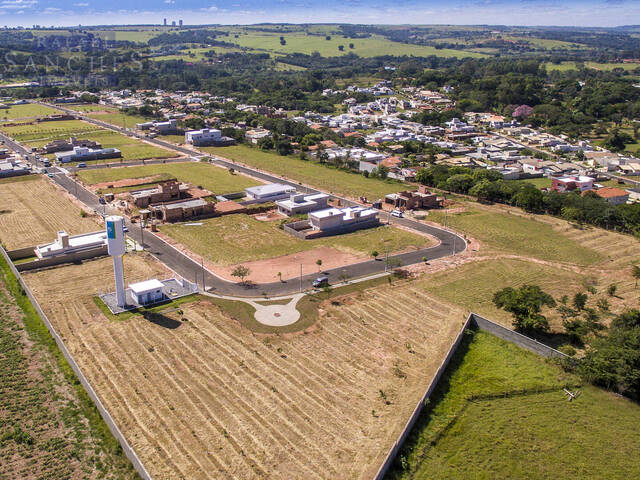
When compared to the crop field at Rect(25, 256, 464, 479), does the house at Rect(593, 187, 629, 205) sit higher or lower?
higher

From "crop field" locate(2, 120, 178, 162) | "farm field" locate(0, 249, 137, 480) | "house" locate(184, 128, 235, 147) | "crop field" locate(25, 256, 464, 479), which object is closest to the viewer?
"farm field" locate(0, 249, 137, 480)

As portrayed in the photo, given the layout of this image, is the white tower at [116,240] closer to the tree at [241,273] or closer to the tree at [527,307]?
the tree at [241,273]

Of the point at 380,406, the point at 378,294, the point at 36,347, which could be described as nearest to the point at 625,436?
the point at 380,406

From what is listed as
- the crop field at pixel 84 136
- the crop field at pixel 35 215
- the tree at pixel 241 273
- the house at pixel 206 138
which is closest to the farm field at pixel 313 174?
the house at pixel 206 138

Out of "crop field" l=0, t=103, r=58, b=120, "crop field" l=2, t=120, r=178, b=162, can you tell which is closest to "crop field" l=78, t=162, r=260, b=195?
"crop field" l=2, t=120, r=178, b=162

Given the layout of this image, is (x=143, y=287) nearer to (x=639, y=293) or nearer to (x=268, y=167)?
(x=639, y=293)

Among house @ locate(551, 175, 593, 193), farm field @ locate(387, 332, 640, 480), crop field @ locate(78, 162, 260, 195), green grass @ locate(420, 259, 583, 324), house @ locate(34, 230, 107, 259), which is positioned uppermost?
house @ locate(551, 175, 593, 193)

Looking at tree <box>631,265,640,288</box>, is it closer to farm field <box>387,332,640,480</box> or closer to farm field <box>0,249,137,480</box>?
farm field <box>387,332,640,480</box>
